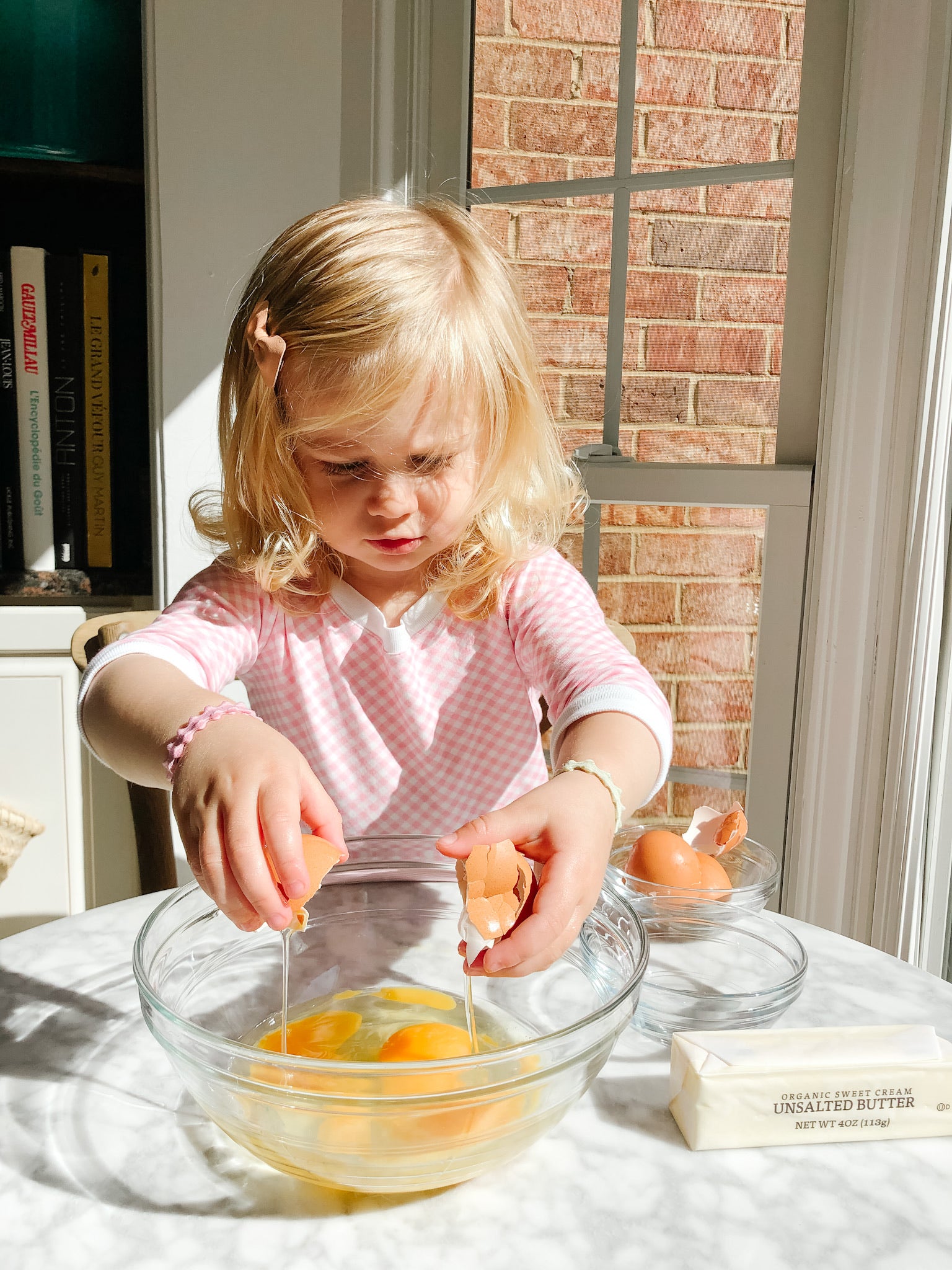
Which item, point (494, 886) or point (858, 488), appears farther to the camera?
point (858, 488)

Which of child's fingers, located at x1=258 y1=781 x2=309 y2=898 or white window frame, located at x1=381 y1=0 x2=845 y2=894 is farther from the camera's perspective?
white window frame, located at x1=381 y1=0 x2=845 y2=894

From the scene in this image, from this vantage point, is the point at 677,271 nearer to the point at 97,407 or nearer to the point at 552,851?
the point at 97,407

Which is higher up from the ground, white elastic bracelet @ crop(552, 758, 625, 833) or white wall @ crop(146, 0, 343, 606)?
white wall @ crop(146, 0, 343, 606)

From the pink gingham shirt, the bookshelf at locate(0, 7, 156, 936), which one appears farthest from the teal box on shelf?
the pink gingham shirt

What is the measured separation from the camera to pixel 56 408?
176cm

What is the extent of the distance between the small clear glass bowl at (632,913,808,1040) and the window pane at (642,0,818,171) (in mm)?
1222

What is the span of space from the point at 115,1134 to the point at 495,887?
0.23 meters

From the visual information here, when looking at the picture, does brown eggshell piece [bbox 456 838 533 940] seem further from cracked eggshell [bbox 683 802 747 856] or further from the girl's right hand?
cracked eggshell [bbox 683 802 747 856]

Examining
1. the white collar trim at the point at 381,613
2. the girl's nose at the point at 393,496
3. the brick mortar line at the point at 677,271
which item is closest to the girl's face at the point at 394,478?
the girl's nose at the point at 393,496

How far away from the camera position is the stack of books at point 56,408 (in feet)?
5.64

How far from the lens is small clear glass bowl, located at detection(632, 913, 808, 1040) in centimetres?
63

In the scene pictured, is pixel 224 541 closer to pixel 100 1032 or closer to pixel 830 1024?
pixel 100 1032

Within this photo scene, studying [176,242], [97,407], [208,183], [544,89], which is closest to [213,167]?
[208,183]

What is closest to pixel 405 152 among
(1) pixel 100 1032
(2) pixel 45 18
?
(2) pixel 45 18
